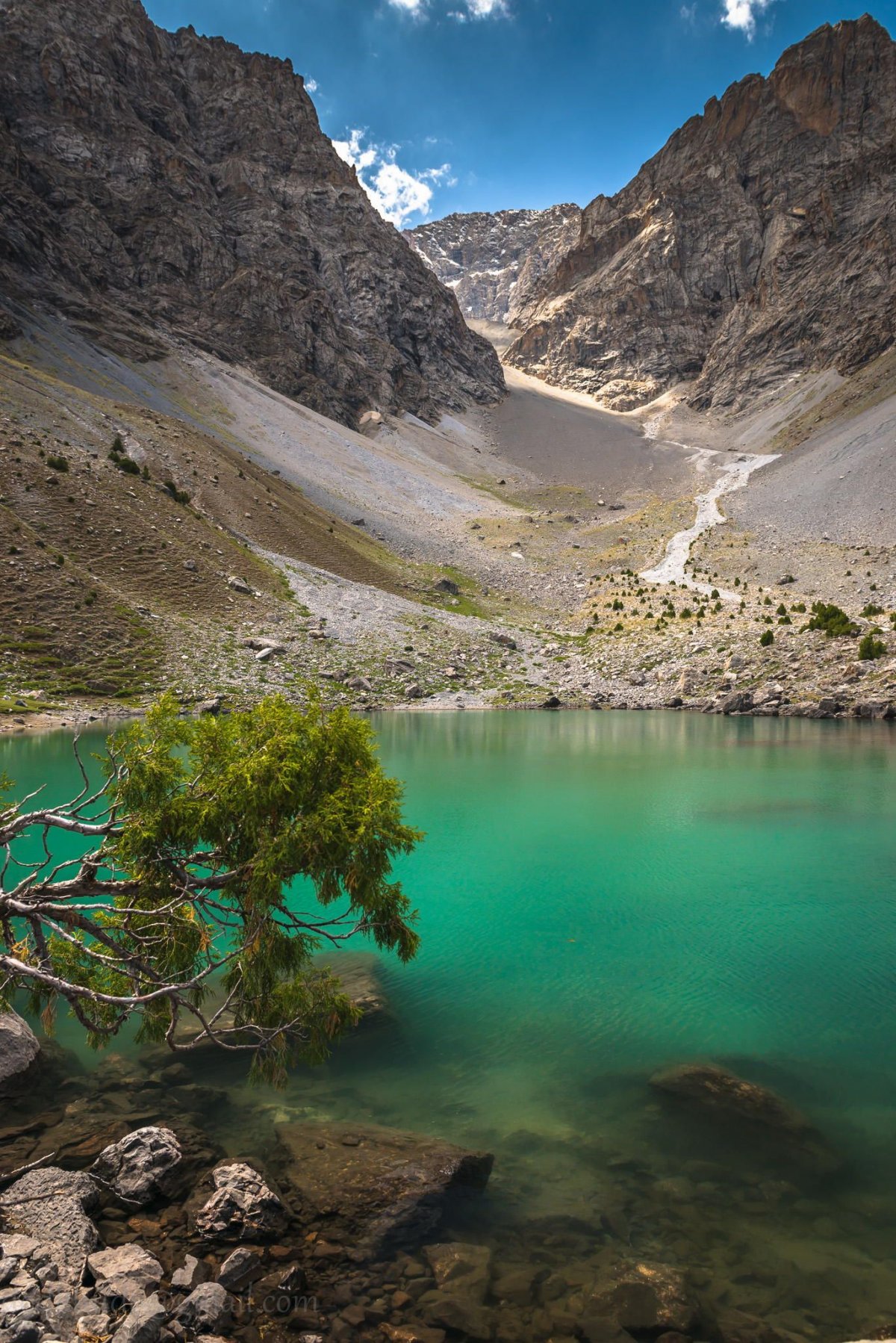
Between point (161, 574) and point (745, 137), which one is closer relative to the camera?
point (161, 574)

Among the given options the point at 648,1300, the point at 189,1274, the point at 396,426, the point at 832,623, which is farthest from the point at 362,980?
the point at 396,426

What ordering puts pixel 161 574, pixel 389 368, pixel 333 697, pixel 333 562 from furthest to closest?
1. pixel 389 368
2. pixel 333 562
3. pixel 161 574
4. pixel 333 697

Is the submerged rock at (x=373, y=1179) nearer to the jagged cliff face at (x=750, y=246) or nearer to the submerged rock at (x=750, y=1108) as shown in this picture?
the submerged rock at (x=750, y=1108)

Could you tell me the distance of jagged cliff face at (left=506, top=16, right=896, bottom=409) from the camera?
443 ft

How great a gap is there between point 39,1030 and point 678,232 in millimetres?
194083

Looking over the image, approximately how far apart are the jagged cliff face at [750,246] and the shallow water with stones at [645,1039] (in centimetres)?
13200

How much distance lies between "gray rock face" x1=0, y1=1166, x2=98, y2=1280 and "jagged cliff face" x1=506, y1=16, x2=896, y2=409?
145413 millimetres

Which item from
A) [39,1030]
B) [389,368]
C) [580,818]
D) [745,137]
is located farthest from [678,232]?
[39,1030]

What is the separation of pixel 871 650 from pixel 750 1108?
42476mm

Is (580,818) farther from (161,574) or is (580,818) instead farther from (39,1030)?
(161,574)

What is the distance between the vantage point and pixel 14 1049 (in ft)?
27.2

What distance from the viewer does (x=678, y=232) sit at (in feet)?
543

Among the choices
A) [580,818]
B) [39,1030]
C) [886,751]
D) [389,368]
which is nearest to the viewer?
[39,1030]

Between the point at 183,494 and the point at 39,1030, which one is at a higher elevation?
the point at 183,494
